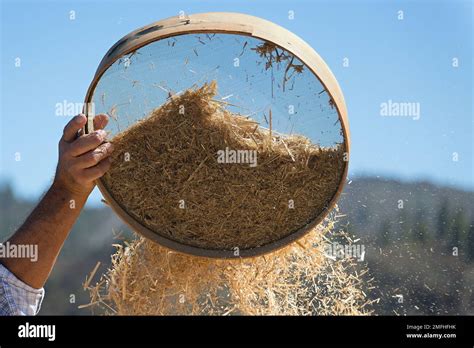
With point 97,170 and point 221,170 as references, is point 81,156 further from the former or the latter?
point 221,170

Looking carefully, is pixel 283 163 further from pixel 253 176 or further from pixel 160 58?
pixel 160 58

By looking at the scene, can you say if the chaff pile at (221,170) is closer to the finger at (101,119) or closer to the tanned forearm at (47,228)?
the finger at (101,119)

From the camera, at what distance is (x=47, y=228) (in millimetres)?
3477

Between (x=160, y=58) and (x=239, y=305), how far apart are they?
125 cm

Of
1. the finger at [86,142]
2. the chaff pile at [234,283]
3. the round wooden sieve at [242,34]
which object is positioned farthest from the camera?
the chaff pile at [234,283]

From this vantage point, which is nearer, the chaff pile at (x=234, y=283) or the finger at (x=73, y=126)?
the finger at (x=73, y=126)

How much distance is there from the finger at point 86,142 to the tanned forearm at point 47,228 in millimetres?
211

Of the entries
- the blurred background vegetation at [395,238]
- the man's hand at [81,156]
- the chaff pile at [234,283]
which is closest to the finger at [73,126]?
the man's hand at [81,156]

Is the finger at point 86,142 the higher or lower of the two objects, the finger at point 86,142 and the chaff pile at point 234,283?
the higher

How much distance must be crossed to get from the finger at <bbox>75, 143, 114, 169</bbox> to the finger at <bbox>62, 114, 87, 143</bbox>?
106mm

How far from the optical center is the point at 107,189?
354 centimetres

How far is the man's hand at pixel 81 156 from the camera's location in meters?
3.38

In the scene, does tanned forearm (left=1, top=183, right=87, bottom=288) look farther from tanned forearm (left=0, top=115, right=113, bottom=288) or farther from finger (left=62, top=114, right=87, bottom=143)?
finger (left=62, top=114, right=87, bottom=143)
